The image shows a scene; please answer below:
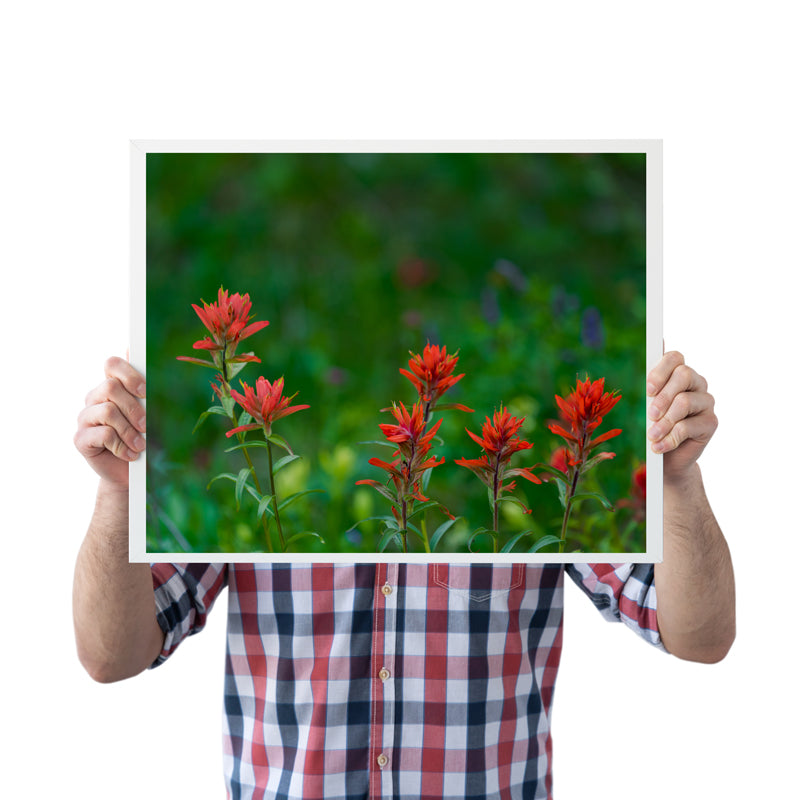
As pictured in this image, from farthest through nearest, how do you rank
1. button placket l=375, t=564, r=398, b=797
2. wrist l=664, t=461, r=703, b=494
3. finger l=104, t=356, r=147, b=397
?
button placket l=375, t=564, r=398, b=797 → wrist l=664, t=461, r=703, b=494 → finger l=104, t=356, r=147, b=397

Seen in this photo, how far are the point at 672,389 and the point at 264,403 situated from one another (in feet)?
2.35

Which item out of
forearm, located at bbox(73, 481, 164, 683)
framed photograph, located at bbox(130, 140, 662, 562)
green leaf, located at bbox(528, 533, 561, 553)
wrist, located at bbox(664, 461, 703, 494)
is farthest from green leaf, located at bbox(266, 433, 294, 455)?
wrist, located at bbox(664, 461, 703, 494)

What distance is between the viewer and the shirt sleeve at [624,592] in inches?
63.6

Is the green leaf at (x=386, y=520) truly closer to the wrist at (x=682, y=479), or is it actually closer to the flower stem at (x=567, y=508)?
the flower stem at (x=567, y=508)

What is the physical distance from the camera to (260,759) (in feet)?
5.15

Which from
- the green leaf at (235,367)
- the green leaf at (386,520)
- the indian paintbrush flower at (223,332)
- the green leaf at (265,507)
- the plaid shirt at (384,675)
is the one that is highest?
the indian paintbrush flower at (223,332)

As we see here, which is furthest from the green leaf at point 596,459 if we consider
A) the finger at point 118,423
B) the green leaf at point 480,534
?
the finger at point 118,423

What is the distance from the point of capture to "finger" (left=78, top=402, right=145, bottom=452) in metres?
1.32

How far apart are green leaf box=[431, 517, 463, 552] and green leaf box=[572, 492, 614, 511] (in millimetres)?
210

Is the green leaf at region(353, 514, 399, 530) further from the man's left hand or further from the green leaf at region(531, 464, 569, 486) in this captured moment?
the man's left hand

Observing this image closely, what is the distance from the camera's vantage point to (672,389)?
1.34 m

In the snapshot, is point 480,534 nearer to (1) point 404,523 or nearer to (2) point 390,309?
(1) point 404,523

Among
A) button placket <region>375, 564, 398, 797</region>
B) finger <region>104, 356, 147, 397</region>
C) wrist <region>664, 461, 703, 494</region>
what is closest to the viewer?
finger <region>104, 356, 147, 397</region>

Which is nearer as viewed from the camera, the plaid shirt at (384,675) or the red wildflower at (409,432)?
the red wildflower at (409,432)
